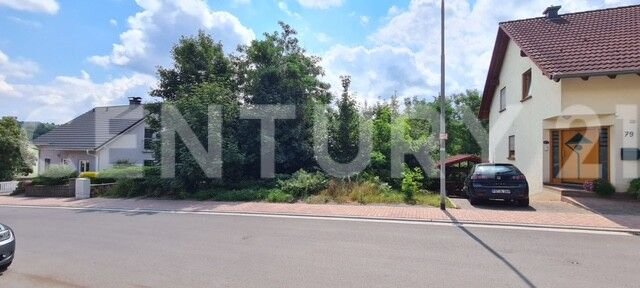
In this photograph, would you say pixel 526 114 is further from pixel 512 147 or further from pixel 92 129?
pixel 92 129

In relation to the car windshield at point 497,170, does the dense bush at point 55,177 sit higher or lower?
lower

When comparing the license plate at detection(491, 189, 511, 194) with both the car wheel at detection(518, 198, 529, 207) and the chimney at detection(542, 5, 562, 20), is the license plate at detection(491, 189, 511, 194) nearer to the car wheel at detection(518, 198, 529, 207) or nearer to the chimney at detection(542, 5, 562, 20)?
the car wheel at detection(518, 198, 529, 207)

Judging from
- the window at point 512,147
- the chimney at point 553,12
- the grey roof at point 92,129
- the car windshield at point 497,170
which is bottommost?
the car windshield at point 497,170

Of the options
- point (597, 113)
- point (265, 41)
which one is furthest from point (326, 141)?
point (597, 113)

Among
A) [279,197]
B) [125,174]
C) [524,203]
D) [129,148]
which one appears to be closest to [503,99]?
[524,203]

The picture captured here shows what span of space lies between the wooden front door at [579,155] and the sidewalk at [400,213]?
4731mm

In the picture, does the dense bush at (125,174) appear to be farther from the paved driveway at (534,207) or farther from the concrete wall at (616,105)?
the concrete wall at (616,105)

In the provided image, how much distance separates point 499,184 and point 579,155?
5369 millimetres

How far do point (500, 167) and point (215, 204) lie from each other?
30.3 feet

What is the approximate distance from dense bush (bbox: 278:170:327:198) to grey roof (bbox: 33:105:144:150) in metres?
20.4

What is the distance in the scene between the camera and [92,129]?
32.8 meters

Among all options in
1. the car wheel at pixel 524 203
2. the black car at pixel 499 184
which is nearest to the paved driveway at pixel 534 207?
the car wheel at pixel 524 203

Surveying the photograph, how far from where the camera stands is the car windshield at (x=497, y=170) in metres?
12.4

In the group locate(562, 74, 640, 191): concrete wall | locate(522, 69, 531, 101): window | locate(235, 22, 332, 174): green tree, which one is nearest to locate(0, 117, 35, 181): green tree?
locate(235, 22, 332, 174): green tree
